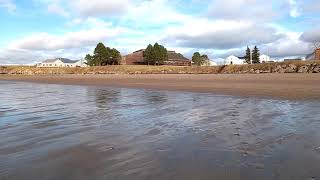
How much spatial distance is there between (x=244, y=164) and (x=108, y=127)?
193 inches

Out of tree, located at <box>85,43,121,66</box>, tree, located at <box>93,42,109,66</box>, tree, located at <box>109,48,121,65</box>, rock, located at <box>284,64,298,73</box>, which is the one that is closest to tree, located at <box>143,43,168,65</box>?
tree, located at <box>109,48,121,65</box>

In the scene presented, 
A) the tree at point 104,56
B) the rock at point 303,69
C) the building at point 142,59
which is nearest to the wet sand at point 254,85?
the rock at point 303,69

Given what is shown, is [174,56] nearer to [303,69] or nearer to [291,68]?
[291,68]

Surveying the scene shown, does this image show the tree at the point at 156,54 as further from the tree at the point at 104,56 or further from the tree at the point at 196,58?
the tree at the point at 196,58

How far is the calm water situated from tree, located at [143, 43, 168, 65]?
81.2 meters

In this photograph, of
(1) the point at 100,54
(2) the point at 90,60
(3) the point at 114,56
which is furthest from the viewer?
(2) the point at 90,60

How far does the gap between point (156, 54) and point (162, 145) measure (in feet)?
283

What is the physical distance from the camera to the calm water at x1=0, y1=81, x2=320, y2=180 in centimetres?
579

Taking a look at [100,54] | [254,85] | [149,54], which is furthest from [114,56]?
[254,85]

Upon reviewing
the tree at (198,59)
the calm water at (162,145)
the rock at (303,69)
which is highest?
the tree at (198,59)

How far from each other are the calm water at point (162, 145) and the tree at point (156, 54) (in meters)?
81.2

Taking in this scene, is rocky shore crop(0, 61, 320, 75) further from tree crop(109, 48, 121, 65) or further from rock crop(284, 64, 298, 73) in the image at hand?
tree crop(109, 48, 121, 65)

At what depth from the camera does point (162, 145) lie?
25.3 feet

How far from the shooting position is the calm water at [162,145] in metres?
5.79
